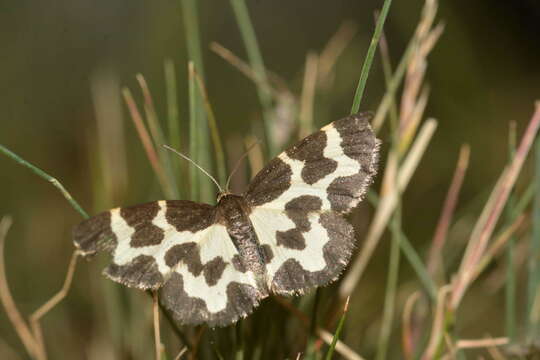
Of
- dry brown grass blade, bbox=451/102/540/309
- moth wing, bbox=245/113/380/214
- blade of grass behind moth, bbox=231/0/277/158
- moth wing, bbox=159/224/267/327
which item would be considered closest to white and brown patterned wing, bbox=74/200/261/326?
moth wing, bbox=159/224/267/327

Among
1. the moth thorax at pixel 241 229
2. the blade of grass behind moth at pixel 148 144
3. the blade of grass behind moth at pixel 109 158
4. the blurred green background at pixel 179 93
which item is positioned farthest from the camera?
the blurred green background at pixel 179 93

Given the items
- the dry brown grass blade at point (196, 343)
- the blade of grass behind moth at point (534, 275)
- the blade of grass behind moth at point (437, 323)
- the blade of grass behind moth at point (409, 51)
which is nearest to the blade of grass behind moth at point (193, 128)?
the dry brown grass blade at point (196, 343)

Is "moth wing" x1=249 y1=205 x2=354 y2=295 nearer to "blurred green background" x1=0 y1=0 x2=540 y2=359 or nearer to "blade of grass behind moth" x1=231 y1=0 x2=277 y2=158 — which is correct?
"blade of grass behind moth" x1=231 y1=0 x2=277 y2=158

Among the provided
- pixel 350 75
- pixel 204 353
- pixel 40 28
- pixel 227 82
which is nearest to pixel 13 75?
pixel 40 28

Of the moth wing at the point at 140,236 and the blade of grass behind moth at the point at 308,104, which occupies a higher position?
the blade of grass behind moth at the point at 308,104

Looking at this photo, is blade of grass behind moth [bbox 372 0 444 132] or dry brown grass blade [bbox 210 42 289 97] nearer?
blade of grass behind moth [bbox 372 0 444 132]

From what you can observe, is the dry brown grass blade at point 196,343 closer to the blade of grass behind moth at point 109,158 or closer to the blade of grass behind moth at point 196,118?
the blade of grass behind moth at point 196,118

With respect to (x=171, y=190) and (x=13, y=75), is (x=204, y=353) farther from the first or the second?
(x=13, y=75)

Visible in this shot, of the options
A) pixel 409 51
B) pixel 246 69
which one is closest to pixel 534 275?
pixel 409 51

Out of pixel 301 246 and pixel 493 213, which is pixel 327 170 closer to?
pixel 301 246
